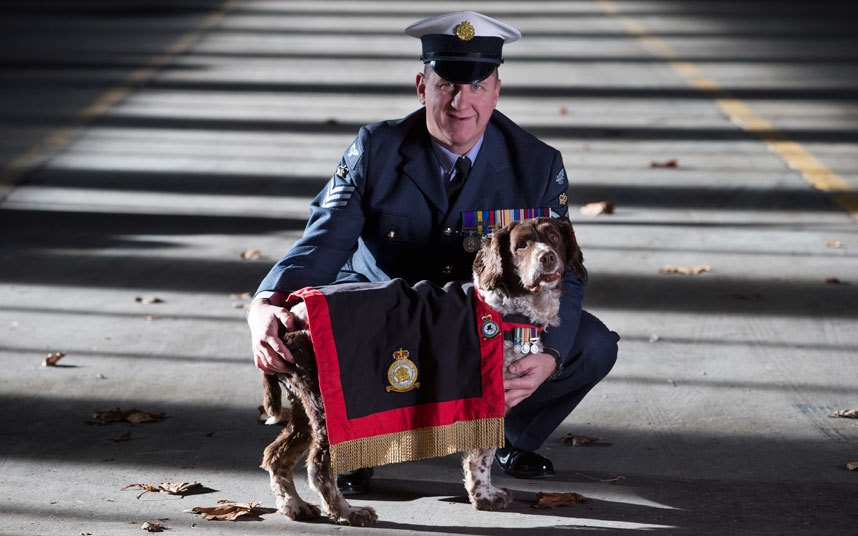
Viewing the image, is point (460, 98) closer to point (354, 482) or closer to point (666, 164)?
point (354, 482)

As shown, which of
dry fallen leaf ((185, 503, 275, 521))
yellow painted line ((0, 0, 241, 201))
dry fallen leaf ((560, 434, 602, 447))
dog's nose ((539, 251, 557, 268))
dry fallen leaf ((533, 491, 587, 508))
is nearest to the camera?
dog's nose ((539, 251, 557, 268))

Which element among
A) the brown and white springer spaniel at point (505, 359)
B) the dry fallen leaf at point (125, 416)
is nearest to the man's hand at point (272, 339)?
the brown and white springer spaniel at point (505, 359)

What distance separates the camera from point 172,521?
3.77 metres

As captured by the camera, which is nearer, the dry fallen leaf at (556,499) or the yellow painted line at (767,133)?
the dry fallen leaf at (556,499)

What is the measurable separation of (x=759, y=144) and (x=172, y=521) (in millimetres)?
7966

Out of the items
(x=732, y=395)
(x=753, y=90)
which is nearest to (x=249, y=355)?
(x=732, y=395)

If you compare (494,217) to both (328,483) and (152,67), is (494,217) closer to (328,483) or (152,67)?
(328,483)

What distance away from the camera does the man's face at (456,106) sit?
3.88 m

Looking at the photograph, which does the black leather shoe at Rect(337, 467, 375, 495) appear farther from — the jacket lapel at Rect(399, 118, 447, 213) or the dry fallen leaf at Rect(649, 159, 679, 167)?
the dry fallen leaf at Rect(649, 159, 679, 167)

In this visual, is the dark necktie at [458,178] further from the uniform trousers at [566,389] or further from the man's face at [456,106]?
the uniform trousers at [566,389]

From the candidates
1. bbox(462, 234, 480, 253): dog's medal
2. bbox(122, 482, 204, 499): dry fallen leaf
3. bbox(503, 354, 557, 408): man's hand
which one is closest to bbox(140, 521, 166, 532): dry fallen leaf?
bbox(122, 482, 204, 499): dry fallen leaf

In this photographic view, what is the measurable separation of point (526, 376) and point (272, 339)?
847 mm

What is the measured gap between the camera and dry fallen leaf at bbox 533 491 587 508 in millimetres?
3924

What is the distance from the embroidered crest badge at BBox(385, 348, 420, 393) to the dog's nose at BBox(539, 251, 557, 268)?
1.69ft
